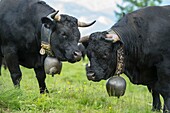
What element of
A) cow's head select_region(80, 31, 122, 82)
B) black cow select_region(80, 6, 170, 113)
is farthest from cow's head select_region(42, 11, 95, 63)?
cow's head select_region(80, 31, 122, 82)

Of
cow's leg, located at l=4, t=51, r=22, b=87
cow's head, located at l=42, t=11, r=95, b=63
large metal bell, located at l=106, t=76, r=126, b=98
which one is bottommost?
cow's leg, located at l=4, t=51, r=22, b=87

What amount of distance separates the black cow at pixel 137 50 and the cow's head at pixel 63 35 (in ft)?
2.61

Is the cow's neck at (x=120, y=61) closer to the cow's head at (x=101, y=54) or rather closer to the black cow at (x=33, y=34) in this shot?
the cow's head at (x=101, y=54)

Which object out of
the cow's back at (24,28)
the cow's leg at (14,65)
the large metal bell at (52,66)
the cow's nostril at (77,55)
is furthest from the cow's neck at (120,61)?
the cow's leg at (14,65)

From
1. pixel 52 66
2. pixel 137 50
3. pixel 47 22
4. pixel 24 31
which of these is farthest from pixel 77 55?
pixel 24 31

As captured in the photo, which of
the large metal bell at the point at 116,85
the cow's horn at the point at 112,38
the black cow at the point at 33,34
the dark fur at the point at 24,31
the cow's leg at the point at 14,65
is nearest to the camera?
the cow's horn at the point at 112,38

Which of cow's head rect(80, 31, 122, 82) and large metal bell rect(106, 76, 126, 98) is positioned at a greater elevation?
cow's head rect(80, 31, 122, 82)

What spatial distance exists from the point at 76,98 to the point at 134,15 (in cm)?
209

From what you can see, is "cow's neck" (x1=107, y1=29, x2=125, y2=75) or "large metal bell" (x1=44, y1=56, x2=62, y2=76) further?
"large metal bell" (x1=44, y1=56, x2=62, y2=76)

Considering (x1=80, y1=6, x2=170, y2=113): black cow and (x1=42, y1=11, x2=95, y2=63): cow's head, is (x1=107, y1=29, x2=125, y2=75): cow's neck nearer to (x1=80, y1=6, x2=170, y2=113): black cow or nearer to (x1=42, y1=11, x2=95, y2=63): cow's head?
(x1=80, y1=6, x2=170, y2=113): black cow

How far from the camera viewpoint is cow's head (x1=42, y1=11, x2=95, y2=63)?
864cm

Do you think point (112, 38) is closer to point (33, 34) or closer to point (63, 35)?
point (63, 35)

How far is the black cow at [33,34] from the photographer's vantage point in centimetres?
876

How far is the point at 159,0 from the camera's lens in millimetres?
63500
